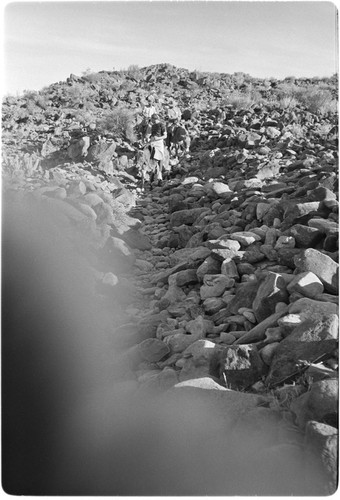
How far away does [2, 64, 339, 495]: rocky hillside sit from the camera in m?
2.11

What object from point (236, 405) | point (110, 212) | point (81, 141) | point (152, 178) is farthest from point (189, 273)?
point (81, 141)

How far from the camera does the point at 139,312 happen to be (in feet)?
14.3

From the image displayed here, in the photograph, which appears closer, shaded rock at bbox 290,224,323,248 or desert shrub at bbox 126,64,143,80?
shaded rock at bbox 290,224,323,248

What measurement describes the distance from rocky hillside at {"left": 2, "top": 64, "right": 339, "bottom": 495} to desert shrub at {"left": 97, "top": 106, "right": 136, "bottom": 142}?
90cm

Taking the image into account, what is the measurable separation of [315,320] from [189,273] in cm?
215

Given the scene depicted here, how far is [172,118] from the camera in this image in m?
13.7

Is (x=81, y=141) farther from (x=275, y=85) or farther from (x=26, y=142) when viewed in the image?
(x=275, y=85)

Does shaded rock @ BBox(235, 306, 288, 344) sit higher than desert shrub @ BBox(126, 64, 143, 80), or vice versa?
desert shrub @ BBox(126, 64, 143, 80)

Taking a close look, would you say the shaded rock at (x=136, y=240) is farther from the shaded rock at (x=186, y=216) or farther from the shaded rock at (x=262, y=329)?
the shaded rock at (x=262, y=329)

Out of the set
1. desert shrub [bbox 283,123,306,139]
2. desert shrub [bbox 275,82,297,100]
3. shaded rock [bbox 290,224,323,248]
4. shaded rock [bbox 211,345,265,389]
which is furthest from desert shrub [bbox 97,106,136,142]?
shaded rock [bbox 211,345,265,389]

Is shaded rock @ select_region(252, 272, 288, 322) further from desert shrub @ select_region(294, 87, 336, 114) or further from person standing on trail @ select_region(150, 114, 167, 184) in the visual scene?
desert shrub @ select_region(294, 87, 336, 114)

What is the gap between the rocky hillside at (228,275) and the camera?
2.11 metres


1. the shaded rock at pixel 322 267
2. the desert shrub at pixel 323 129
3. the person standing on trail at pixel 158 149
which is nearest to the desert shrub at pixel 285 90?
the desert shrub at pixel 323 129

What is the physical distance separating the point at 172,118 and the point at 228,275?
10.2 m
